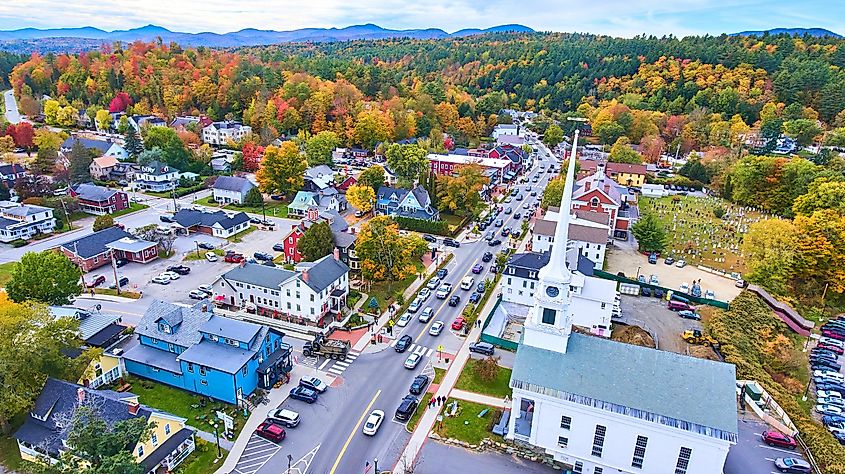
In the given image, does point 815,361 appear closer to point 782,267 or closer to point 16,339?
point 782,267

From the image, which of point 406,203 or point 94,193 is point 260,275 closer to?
point 406,203

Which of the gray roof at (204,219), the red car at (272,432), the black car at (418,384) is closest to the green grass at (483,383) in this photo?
the black car at (418,384)

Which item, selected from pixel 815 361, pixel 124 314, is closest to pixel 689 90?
pixel 815 361

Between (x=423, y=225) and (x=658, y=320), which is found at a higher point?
(x=423, y=225)

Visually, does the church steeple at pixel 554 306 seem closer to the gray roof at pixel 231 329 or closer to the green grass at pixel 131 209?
the gray roof at pixel 231 329

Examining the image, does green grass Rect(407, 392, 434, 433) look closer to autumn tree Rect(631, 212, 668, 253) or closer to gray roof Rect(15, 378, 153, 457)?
gray roof Rect(15, 378, 153, 457)

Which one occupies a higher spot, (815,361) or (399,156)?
(399,156)

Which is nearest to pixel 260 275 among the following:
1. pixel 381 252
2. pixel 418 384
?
pixel 381 252
